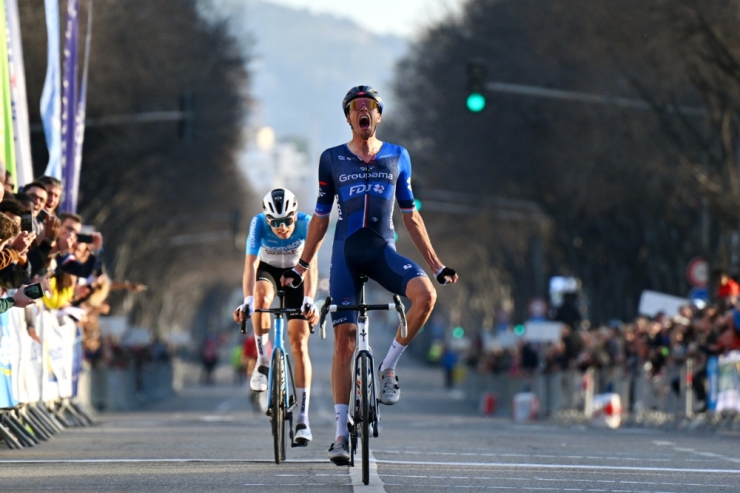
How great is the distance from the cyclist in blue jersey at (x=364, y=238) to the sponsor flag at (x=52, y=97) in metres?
12.0

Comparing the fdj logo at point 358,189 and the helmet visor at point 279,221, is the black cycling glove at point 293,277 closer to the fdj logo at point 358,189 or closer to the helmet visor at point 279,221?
the fdj logo at point 358,189

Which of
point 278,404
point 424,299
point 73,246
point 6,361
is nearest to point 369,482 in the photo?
point 424,299

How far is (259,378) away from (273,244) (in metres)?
1.02

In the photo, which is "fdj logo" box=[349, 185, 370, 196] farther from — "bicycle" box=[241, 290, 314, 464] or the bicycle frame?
the bicycle frame

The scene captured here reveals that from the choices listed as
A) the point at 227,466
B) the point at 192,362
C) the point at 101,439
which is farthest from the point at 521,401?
the point at 192,362

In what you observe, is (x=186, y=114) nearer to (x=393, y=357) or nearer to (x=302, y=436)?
(x=302, y=436)

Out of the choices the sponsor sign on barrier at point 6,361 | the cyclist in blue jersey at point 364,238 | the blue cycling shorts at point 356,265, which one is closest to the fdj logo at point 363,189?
the cyclist in blue jersey at point 364,238

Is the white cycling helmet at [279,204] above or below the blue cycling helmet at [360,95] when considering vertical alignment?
below

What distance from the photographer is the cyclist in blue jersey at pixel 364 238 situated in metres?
12.1

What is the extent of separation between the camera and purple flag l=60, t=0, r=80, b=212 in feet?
82.4

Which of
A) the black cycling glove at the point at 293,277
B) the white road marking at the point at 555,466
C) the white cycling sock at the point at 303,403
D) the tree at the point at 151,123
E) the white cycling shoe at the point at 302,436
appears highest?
the tree at the point at 151,123

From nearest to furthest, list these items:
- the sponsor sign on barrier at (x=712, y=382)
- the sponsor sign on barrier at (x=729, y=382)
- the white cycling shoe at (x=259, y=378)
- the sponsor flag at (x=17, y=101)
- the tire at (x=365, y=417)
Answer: the tire at (x=365, y=417), the white cycling shoe at (x=259, y=378), the sponsor flag at (x=17, y=101), the sponsor sign on barrier at (x=729, y=382), the sponsor sign on barrier at (x=712, y=382)

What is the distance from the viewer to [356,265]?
40.0 feet

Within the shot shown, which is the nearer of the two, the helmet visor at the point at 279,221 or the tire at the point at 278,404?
the tire at the point at 278,404
